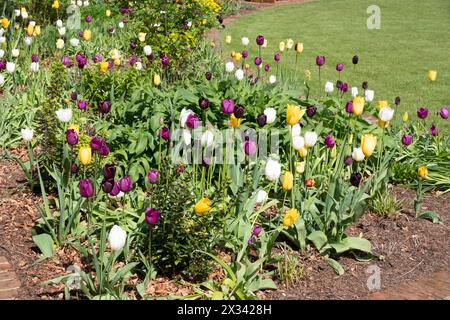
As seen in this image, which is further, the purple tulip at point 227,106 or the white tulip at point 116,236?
the purple tulip at point 227,106

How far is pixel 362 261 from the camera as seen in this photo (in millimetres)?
4125

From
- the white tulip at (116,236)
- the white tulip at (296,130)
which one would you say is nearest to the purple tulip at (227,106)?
the white tulip at (296,130)

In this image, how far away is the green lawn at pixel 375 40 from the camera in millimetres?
8539

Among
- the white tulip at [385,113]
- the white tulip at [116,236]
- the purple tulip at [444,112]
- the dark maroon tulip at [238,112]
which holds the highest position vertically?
the dark maroon tulip at [238,112]

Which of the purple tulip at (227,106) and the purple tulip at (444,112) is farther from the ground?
the purple tulip at (227,106)

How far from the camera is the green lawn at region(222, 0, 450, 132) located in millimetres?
8539

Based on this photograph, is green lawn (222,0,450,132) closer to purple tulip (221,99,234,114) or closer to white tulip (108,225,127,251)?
purple tulip (221,99,234,114)

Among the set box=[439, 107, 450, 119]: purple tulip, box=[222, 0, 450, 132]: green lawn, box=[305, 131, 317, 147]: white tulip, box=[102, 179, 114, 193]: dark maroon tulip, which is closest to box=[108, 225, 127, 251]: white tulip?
box=[102, 179, 114, 193]: dark maroon tulip

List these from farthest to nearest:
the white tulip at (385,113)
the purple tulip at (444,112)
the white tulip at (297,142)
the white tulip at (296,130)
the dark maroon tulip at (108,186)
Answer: the purple tulip at (444,112) < the white tulip at (385,113) < the white tulip at (296,130) < the white tulip at (297,142) < the dark maroon tulip at (108,186)

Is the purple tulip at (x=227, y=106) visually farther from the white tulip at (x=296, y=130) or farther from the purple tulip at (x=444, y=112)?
the purple tulip at (x=444, y=112)

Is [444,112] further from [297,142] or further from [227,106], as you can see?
[227,106]

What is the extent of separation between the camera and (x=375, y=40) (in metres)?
11.3
